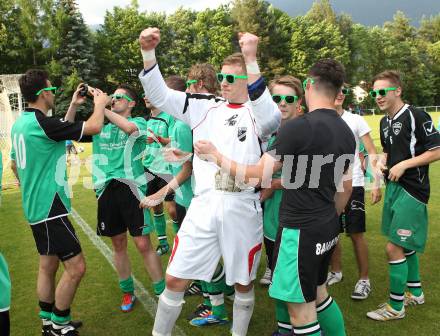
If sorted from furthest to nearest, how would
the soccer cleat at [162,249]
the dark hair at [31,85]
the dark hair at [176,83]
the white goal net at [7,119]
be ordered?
1. the white goal net at [7,119]
2. the soccer cleat at [162,249]
3. the dark hair at [176,83]
4. the dark hair at [31,85]

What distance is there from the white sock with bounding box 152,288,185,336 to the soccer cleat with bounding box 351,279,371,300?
2.29 meters

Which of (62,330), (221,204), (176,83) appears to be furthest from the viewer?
(176,83)

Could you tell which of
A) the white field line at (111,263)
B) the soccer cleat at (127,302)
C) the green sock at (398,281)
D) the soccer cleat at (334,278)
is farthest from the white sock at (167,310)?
the soccer cleat at (334,278)

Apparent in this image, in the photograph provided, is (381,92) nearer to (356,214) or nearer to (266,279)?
(356,214)

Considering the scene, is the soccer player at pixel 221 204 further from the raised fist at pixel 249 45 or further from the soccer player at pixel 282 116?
the soccer player at pixel 282 116

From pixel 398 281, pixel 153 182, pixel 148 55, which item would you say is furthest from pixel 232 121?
pixel 153 182

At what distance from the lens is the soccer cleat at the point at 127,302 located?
15.5 ft

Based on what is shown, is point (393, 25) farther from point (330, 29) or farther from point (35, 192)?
point (35, 192)

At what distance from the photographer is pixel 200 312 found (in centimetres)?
448

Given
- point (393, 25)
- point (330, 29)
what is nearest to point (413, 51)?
point (393, 25)

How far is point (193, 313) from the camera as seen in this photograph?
179 inches

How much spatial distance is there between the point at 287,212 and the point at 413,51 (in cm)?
7983

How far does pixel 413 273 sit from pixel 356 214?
84 centimetres

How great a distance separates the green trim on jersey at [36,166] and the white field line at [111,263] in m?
1.57
